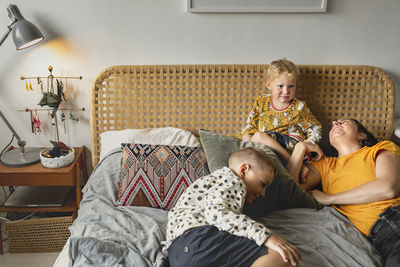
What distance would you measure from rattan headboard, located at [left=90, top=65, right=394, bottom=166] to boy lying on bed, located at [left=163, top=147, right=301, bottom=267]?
0.94 metres

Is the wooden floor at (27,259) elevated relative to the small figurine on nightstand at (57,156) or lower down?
lower down

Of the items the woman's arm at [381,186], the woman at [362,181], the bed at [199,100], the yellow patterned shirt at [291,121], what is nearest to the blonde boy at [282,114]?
the yellow patterned shirt at [291,121]

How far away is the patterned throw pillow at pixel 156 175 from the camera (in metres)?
1.77

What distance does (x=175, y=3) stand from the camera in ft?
7.30

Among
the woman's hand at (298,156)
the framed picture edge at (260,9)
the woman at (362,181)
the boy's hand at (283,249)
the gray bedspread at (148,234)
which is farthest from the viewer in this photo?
the framed picture edge at (260,9)

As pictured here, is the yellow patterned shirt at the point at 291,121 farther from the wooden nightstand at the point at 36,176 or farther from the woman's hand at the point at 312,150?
the wooden nightstand at the point at 36,176

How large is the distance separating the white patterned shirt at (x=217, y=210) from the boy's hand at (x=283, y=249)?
0.07ft

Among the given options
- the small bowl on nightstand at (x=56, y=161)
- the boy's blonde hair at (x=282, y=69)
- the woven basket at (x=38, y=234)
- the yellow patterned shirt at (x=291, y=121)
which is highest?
the boy's blonde hair at (x=282, y=69)

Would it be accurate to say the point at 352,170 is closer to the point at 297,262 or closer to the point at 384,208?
the point at 384,208

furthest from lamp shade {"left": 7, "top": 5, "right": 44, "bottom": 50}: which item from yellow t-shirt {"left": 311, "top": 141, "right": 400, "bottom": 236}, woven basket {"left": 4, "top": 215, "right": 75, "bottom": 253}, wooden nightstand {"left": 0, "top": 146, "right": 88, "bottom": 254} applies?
yellow t-shirt {"left": 311, "top": 141, "right": 400, "bottom": 236}

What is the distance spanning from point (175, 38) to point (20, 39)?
0.88 meters

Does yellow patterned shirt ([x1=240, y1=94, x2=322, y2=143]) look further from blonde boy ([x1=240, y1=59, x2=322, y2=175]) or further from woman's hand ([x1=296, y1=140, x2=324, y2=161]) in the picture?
woman's hand ([x1=296, y1=140, x2=324, y2=161])

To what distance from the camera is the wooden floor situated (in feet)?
6.85

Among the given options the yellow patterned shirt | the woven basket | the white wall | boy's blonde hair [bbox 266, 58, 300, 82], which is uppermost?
the white wall
